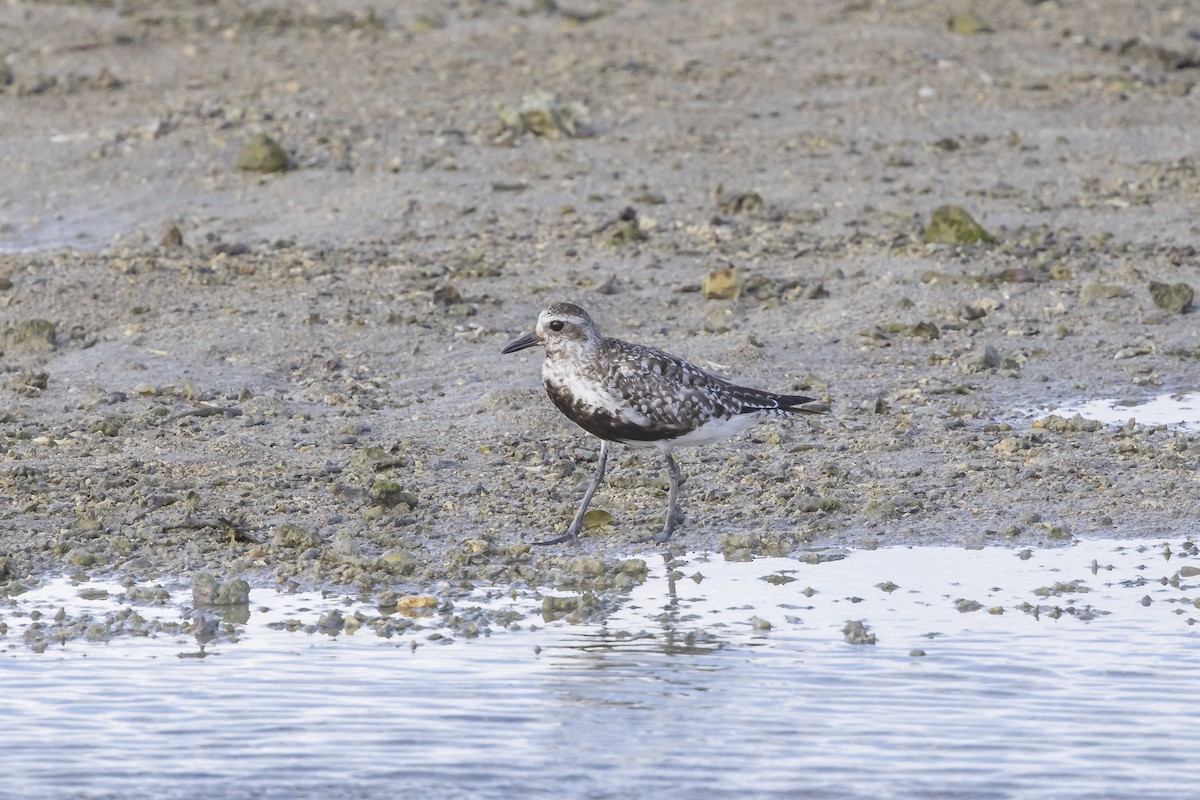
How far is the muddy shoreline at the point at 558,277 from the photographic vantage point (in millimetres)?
10133

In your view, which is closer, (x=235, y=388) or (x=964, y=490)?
(x=964, y=490)

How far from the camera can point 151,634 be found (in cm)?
836

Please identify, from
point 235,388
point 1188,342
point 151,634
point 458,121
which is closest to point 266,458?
point 235,388

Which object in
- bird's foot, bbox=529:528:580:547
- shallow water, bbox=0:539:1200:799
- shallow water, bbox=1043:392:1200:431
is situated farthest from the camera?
shallow water, bbox=1043:392:1200:431

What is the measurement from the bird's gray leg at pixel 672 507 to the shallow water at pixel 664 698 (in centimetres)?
78

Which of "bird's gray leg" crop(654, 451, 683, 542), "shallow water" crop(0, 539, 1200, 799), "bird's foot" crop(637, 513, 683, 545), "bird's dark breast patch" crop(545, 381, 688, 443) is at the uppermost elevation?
"bird's dark breast patch" crop(545, 381, 688, 443)

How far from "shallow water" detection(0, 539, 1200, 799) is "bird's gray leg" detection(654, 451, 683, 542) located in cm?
78

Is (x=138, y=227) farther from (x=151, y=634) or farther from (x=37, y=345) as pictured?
(x=151, y=634)

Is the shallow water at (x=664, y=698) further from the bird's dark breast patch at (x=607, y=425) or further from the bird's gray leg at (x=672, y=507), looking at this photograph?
the bird's dark breast patch at (x=607, y=425)

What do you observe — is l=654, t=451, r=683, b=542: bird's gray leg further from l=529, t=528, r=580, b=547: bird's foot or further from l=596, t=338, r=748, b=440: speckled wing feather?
l=529, t=528, r=580, b=547: bird's foot

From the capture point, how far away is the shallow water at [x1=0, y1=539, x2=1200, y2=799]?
271 inches

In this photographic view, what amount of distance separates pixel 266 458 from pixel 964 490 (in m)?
4.11

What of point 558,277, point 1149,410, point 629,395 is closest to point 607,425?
point 629,395

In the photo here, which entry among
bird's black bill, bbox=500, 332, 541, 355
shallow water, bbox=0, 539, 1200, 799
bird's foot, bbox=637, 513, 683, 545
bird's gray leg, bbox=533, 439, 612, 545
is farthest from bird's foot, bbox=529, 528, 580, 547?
bird's black bill, bbox=500, 332, 541, 355
